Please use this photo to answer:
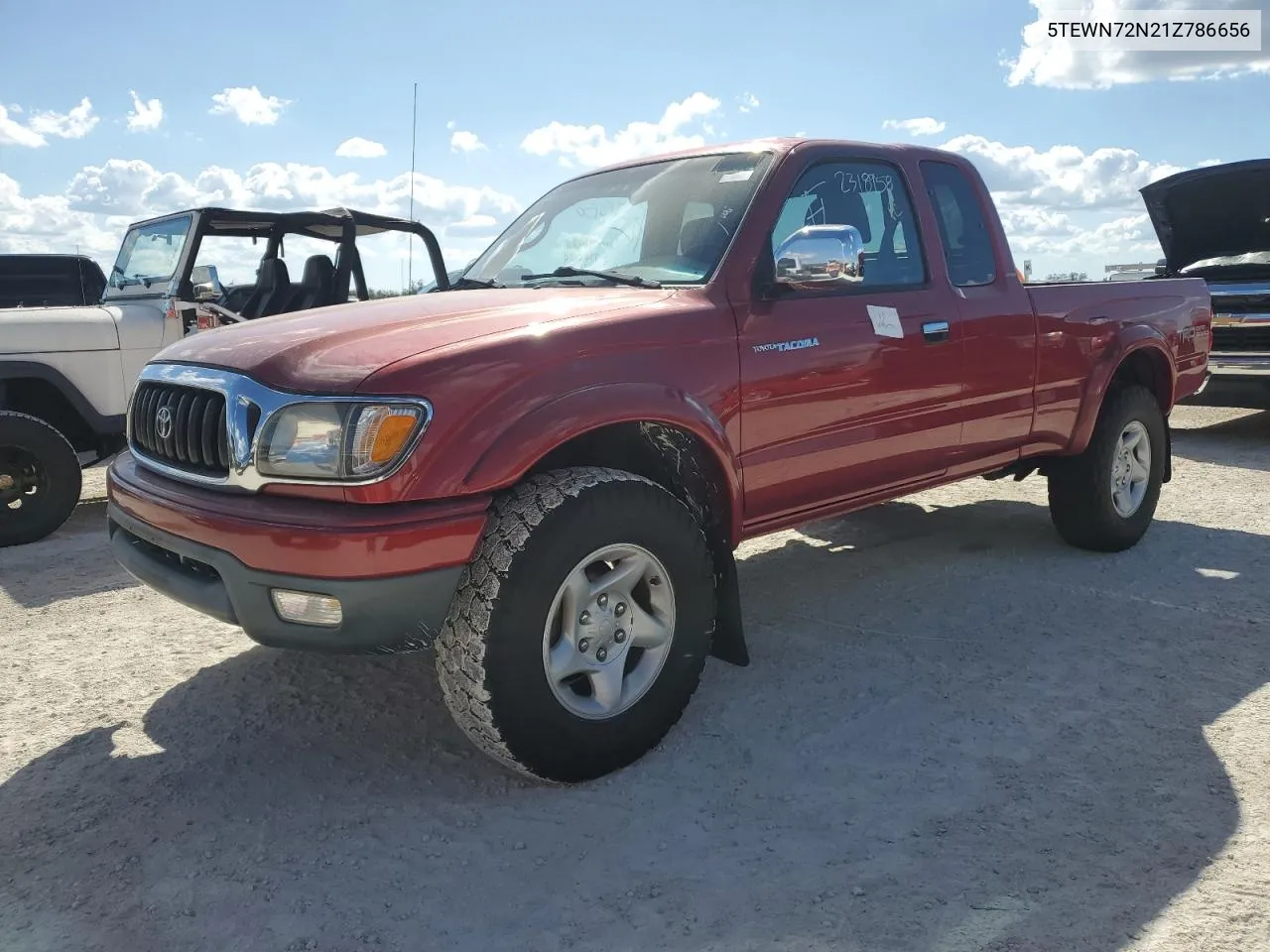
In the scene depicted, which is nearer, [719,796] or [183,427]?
[719,796]

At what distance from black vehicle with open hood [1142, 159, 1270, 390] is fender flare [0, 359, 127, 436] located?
8686 millimetres

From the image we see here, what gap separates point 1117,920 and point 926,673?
1.50 meters

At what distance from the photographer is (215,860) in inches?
101

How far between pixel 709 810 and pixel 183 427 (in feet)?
6.07

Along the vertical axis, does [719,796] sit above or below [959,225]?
below

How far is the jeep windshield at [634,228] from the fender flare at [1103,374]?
225 centimetres

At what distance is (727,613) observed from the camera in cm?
342

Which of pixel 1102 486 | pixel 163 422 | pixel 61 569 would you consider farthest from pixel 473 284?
pixel 1102 486

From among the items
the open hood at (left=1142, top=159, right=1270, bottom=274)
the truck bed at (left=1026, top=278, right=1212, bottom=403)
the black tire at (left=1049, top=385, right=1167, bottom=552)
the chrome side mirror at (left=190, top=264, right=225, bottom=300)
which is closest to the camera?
the truck bed at (left=1026, top=278, right=1212, bottom=403)

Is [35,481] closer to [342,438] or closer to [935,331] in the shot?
[342,438]

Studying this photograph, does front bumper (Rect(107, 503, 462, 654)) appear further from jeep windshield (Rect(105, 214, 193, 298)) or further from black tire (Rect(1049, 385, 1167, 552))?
jeep windshield (Rect(105, 214, 193, 298))

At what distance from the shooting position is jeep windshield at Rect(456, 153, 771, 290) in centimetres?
354

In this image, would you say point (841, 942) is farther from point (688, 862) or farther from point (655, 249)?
point (655, 249)

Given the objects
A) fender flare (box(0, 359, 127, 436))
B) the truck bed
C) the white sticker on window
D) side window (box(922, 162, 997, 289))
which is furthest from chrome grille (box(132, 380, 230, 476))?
fender flare (box(0, 359, 127, 436))
